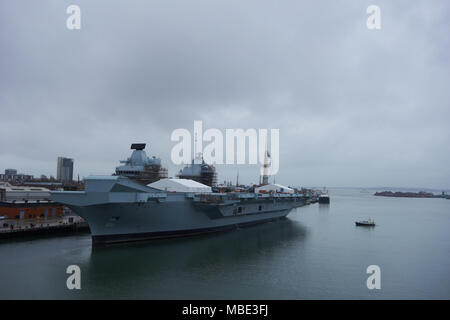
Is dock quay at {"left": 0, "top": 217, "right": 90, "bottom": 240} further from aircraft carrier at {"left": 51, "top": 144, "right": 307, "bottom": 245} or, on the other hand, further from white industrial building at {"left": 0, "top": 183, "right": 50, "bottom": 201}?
white industrial building at {"left": 0, "top": 183, "right": 50, "bottom": 201}

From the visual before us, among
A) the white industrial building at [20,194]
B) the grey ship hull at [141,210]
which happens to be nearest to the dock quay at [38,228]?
the grey ship hull at [141,210]

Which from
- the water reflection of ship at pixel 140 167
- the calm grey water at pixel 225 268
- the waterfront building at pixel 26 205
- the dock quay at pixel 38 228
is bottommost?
the calm grey water at pixel 225 268

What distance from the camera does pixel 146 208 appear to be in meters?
20.8

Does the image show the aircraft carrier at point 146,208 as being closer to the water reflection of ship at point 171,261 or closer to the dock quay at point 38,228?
the water reflection of ship at point 171,261

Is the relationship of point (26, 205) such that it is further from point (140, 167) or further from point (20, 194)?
point (140, 167)

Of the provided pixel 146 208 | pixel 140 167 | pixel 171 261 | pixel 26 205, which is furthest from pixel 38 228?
pixel 171 261

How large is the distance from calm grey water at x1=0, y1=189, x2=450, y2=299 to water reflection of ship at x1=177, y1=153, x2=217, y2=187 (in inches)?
478

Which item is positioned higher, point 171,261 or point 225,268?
point 171,261

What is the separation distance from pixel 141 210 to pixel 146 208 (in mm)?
376

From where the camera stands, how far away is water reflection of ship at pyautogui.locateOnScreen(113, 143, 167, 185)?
31.7 meters

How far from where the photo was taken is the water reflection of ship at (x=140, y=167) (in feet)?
104

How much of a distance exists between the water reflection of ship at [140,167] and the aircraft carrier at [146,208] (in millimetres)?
6245
